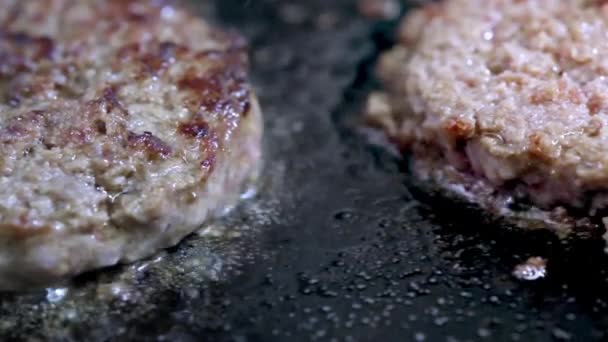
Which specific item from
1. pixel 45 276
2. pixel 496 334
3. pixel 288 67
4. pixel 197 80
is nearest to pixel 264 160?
pixel 197 80

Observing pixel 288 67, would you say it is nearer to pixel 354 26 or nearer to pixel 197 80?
pixel 354 26

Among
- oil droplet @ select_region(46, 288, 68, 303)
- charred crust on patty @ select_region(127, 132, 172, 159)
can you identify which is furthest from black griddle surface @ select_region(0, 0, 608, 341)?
charred crust on patty @ select_region(127, 132, 172, 159)

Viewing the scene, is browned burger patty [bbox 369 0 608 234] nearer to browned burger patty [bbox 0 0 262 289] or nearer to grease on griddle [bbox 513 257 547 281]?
grease on griddle [bbox 513 257 547 281]

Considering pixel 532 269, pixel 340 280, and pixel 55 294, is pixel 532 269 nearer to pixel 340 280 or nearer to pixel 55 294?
pixel 340 280

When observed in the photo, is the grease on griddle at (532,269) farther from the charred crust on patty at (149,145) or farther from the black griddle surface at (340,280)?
the charred crust on patty at (149,145)

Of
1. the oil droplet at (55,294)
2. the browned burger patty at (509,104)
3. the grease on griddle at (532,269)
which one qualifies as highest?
the browned burger patty at (509,104)

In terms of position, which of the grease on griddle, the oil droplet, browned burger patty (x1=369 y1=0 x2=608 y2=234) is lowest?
the grease on griddle

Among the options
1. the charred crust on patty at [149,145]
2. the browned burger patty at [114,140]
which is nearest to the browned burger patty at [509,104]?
the browned burger patty at [114,140]
